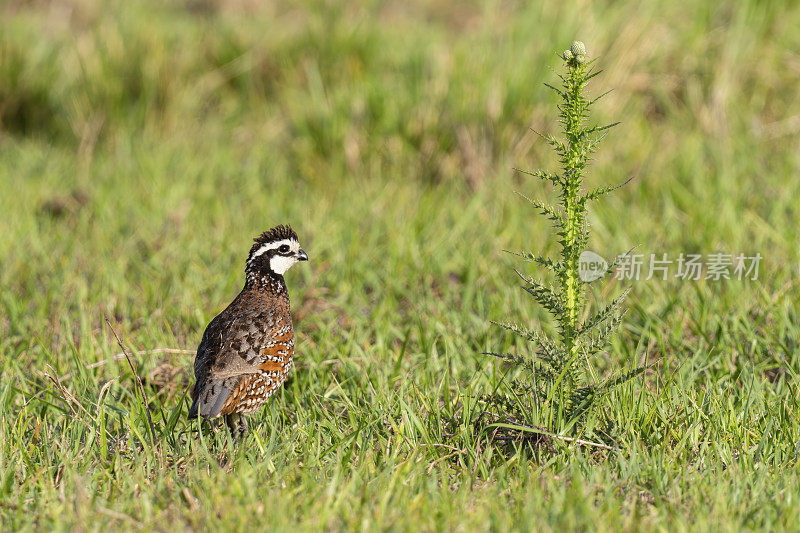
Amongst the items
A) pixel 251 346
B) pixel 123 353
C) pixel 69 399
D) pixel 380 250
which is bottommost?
pixel 69 399

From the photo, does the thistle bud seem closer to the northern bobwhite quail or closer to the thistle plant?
the thistle plant

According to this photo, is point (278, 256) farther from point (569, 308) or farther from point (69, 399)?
point (569, 308)

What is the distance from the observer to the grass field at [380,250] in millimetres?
3301

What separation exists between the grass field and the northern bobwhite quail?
0.48ft

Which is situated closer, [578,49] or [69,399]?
[578,49]

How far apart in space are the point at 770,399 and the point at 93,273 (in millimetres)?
3800

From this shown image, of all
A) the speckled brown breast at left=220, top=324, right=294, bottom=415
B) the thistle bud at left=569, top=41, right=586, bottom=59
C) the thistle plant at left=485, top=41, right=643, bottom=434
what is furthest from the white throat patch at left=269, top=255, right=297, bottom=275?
the thistle bud at left=569, top=41, right=586, bottom=59

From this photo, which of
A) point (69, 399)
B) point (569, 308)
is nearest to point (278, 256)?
point (69, 399)

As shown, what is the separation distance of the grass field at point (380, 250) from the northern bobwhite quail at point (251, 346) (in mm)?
147

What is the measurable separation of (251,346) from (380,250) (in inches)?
83.7

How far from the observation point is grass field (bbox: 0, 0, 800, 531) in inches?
130

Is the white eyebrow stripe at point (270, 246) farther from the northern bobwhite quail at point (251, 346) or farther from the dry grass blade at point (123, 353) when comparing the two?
the dry grass blade at point (123, 353)

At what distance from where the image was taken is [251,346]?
3867mm

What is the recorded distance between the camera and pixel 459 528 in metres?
3.00
